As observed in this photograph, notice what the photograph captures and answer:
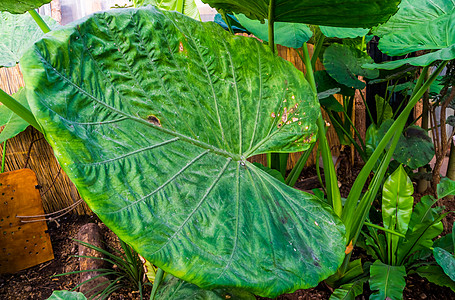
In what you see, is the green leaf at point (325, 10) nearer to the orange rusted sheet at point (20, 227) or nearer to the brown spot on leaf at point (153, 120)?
the brown spot on leaf at point (153, 120)

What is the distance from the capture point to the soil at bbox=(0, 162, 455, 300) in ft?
4.17

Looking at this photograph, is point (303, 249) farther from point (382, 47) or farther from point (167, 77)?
point (382, 47)

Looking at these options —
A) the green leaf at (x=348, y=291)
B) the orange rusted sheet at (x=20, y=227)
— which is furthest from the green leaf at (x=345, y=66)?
the orange rusted sheet at (x=20, y=227)

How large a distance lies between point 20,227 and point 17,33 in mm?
966

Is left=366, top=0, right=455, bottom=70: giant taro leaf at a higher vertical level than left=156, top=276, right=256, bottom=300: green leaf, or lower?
higher

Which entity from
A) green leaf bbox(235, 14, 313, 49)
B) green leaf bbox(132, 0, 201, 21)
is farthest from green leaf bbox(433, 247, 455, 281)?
green leaf bbox(132, 0, 201, 21)

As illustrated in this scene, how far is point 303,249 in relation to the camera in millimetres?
562

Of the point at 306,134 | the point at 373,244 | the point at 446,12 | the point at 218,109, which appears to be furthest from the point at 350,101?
the point at 218,109

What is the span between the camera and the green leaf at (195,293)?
→ 0.77 metres

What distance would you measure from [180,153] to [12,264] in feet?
5.11

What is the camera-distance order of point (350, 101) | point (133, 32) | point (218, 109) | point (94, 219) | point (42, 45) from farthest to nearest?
point (350, 101)
point (94, 219)
point (218, 109)
point (133, 32)
point (42, 45)

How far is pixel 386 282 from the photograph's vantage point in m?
1.09

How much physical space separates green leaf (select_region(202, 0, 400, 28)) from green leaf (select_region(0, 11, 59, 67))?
38.2 inches

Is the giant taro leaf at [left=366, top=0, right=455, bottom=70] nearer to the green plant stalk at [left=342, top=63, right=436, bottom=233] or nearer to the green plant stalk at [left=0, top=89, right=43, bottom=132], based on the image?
the green plant stalk at [left=342, top=63, right=436, bottom=233]
